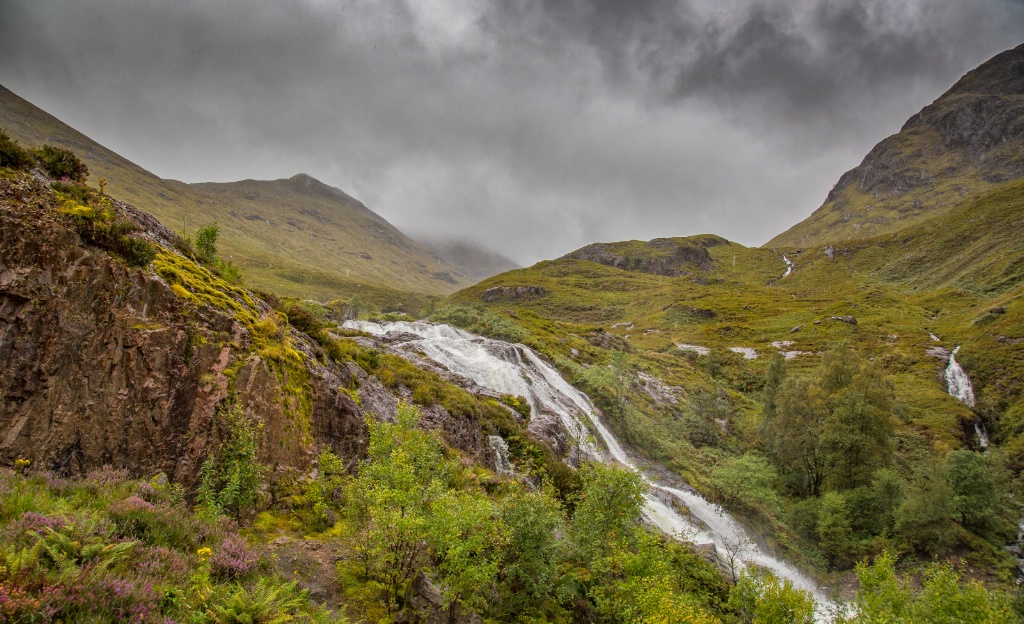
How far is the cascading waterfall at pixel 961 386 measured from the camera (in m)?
53.4

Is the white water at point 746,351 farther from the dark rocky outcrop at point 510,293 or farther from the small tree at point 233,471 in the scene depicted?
the small tree at point 233,471

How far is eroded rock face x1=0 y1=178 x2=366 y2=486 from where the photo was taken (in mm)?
8789

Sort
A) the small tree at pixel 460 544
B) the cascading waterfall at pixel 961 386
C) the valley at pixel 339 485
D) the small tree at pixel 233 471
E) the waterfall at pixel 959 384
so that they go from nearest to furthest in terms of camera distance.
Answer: the valley at pixel 339 485 → the small tree at pixel 460 544 → the small tree at pixel 233 471 → the cascading waterfall at pixel 961 386 → the waterfall at pixel 959 384

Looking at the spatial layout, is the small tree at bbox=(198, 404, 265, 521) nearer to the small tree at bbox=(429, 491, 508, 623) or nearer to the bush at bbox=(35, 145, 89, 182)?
the small tree at bbox=(429, 491, 508, 623)

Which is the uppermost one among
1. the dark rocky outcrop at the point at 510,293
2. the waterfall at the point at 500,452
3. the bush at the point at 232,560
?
the dark rocky outcrop at the point at 510,293

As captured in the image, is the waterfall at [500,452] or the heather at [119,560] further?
the waterfall at [500,452]

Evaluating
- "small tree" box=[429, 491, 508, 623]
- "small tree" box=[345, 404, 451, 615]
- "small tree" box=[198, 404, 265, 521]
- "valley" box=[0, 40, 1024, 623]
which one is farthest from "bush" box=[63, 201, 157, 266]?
"small tree" box=[429, 491, 508, 623]

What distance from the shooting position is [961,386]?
6325 centimetres

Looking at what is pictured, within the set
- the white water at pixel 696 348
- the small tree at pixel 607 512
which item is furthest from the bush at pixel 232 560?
the white water at pixel 696 348

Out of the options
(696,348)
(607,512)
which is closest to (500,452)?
(607,512)

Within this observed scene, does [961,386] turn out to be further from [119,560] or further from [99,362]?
[99,362]

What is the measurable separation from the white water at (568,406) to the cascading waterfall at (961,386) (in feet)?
155

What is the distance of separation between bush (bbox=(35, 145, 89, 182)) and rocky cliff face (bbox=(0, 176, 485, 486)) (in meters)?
1.41

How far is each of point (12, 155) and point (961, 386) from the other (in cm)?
9814
